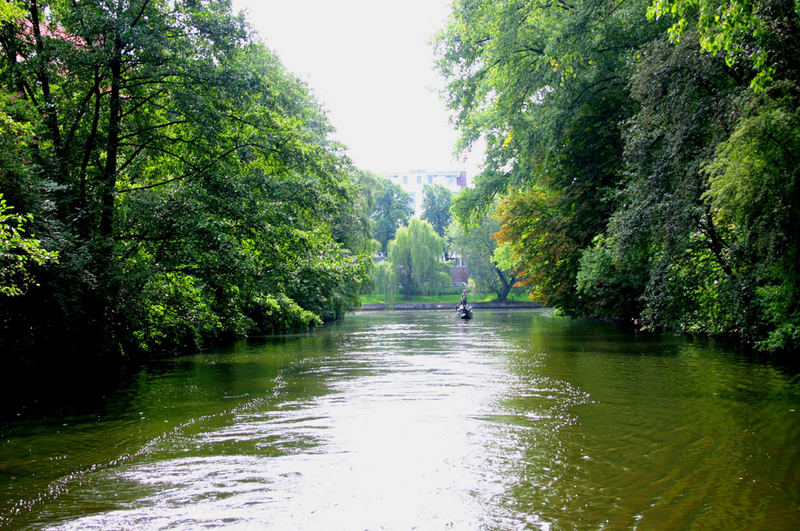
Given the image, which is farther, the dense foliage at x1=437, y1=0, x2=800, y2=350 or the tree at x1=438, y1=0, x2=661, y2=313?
the tree at x1=438, y1=0, x2=661, y2=313

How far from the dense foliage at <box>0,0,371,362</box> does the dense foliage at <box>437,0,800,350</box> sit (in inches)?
299

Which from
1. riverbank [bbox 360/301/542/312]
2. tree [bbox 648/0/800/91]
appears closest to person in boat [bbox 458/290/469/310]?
riverbank [bbox 360/301/542/312]

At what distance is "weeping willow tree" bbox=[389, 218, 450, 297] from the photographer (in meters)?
55.8

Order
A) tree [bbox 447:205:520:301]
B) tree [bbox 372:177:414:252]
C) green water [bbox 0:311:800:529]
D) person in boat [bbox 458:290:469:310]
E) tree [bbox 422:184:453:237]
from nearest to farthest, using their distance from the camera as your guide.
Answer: green water [bbox 0:311:800:529]
person in boat [bbox 458:290:469:310]
tree [bbox 447:205:520:301]
tree [bbox 372:177:414:252]
tree [bbox 422:184:453:237]

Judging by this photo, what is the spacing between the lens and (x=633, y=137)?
13.9 meters

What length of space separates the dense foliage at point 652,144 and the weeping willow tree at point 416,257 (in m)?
27.7

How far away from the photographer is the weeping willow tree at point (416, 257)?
183 ft

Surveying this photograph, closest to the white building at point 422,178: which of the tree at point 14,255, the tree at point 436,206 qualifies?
the tree at point 436,206

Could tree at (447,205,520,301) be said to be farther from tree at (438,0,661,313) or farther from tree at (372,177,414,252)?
tree at (438,0,661,313)

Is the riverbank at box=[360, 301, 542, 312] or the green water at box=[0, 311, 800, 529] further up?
the green water at box=[0, 311, 800, 529]

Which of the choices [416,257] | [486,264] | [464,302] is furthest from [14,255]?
[486,264]

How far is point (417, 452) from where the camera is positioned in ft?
21.4

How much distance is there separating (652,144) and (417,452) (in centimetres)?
989

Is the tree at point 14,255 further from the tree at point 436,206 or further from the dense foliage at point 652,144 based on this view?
the tree at point 436,206
